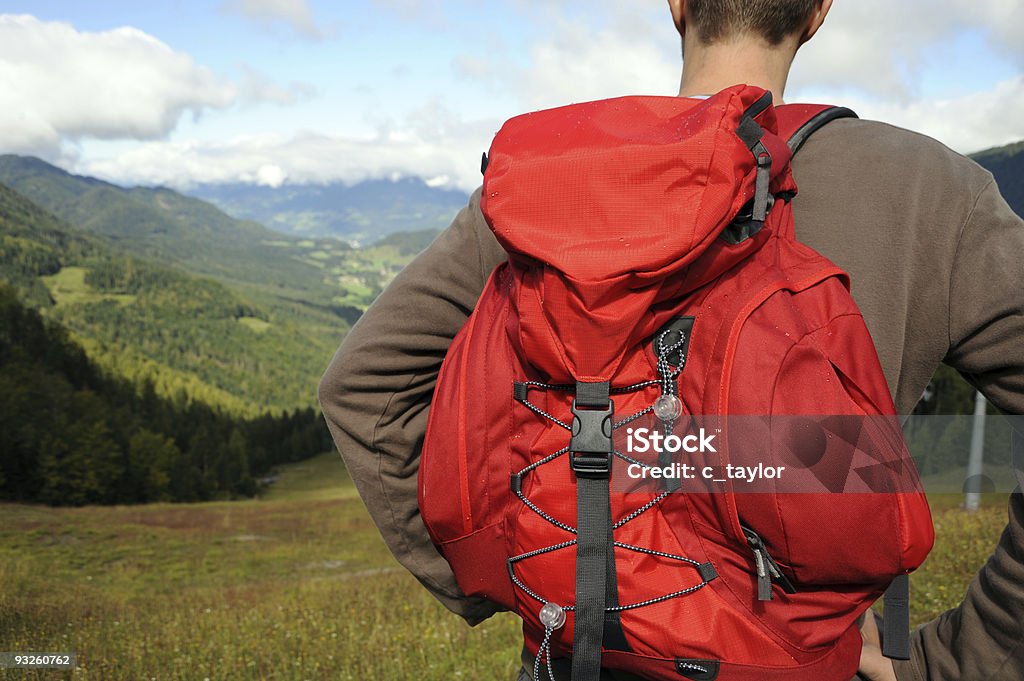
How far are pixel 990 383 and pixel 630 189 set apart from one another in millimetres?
987

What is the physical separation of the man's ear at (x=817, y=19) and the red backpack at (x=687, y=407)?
379mm

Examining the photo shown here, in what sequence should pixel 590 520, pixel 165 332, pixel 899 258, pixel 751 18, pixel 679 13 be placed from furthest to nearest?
pixel 165 332 → pixel 679 13 → pixel 751 18 → pixel 899 258 → pixel 590 520

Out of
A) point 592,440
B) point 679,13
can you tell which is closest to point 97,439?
point 679,13

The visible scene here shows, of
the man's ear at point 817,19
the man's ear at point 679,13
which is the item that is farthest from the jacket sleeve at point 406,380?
the man's ear at point 817,19

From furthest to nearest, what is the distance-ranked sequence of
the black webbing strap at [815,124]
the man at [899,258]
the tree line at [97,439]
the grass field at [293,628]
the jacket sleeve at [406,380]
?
the tree line at [97,439] < the grass field at [293,628] < the jacket sleeve at [406,380] < the black webbing strap at [815,124] < the man at [899,258]

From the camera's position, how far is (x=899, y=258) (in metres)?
1.72

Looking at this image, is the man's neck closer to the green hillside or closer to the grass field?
the grass field

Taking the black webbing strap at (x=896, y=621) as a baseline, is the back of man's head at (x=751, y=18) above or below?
above

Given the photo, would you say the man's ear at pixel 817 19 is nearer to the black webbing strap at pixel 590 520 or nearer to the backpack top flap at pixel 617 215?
the backpack top flap at pixel 617 215

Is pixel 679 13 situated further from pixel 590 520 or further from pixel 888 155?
pixel 590 520

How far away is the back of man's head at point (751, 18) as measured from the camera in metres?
1.83

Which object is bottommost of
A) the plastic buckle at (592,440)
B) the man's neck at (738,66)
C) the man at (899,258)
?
the plastic buckle at (592,440)

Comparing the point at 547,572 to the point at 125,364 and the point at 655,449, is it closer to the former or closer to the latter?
the point at 655,449

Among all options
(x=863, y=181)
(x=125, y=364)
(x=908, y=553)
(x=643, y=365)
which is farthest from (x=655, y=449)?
(x=125, y=364)
